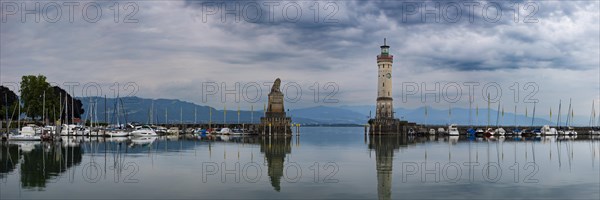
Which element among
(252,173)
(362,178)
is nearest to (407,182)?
(362,178)

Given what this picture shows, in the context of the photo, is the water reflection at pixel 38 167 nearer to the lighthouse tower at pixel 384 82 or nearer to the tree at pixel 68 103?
the tree at pixel 68 103

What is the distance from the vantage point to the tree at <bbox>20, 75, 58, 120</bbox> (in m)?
99.9

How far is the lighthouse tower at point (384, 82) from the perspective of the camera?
110875mm

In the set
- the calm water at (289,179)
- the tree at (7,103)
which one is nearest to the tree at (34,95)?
the tree at (7,103)

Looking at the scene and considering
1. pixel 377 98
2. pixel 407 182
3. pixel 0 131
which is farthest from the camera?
pixel 377 98

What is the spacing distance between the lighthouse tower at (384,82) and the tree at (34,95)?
60593mm

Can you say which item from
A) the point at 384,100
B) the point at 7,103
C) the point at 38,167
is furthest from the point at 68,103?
the point at 38,167

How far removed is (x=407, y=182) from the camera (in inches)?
1200

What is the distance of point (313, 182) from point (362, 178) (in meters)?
3.62

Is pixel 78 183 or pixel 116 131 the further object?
pixel 116 131

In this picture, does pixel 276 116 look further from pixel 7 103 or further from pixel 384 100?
pixel 7 103

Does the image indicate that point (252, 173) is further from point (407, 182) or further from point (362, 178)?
point (407, 182)

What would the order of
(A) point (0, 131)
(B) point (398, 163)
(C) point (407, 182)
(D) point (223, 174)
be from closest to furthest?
(C) point (407, 182)
(D) point (223, 174)
(B) point (398, 163)
(A) point (0, 131)

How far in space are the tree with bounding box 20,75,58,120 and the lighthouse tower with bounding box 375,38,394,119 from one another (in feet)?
199
